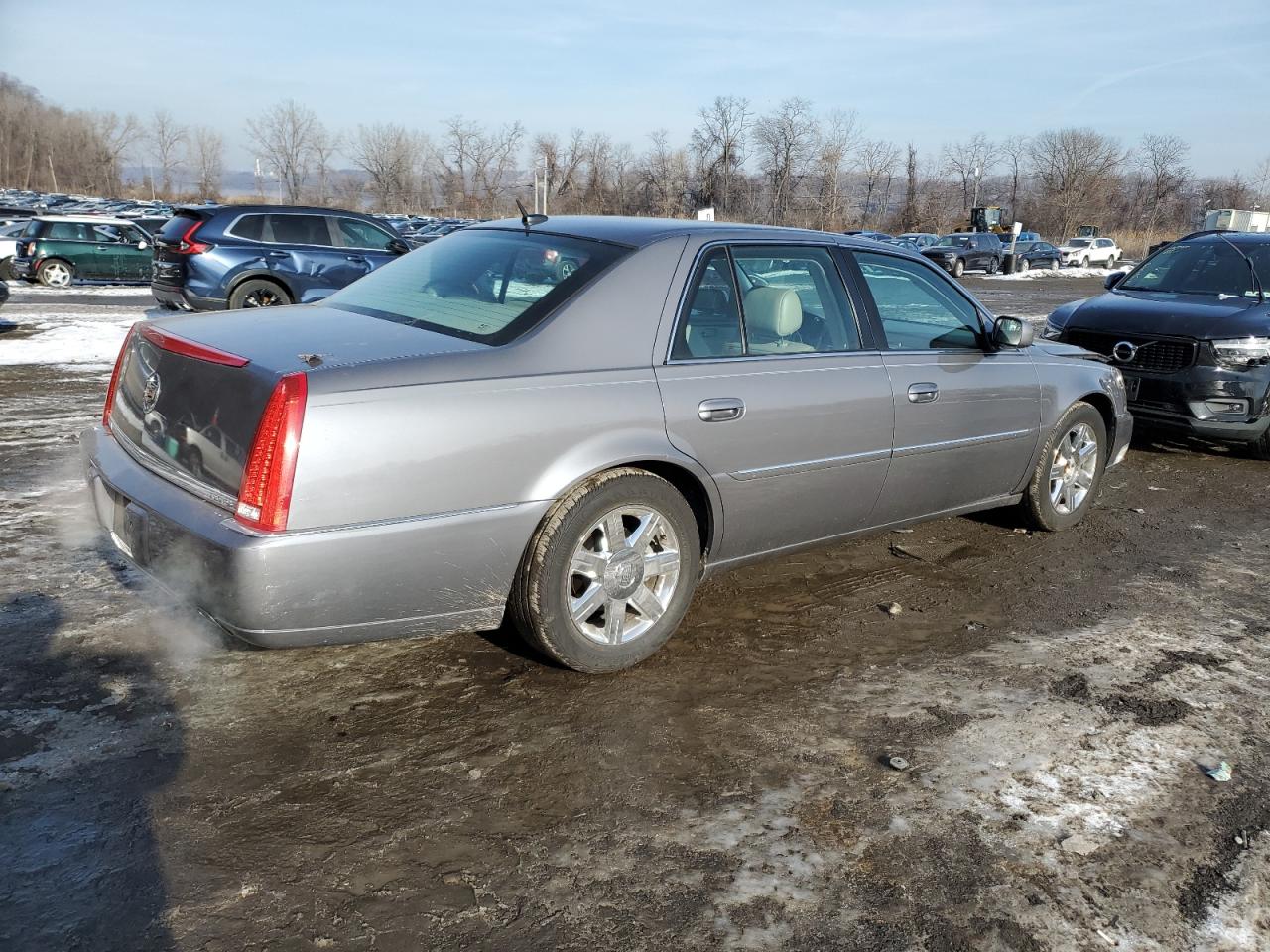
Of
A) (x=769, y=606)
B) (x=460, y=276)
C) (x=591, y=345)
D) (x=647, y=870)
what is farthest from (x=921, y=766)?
(x=460, y=276)

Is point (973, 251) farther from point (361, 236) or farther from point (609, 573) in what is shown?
point (609, 573)

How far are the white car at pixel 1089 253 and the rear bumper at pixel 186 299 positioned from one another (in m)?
40.0

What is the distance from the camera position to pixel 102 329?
13.0 meters

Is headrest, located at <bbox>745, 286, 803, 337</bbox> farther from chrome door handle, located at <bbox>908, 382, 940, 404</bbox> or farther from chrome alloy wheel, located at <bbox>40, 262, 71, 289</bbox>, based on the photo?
chrome alloy wheel, located at <bbox>40, 262, 71, 289</bbox>

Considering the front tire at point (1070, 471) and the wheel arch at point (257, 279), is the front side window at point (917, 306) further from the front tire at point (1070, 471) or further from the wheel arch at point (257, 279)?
the wheel arch at point (257, 279)

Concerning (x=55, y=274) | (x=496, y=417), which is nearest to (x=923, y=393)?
(x=496, y=417)

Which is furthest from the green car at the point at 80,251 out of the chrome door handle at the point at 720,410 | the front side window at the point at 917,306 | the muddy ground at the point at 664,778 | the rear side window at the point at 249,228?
the chrome door handle at the point at 720,410

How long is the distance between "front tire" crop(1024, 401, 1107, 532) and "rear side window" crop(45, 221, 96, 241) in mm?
20863

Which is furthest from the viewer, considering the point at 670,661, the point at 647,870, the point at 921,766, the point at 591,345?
the point at 670,661

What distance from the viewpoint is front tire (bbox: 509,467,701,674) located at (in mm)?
3328

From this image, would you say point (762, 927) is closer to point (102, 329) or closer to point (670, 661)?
point (670, 661)

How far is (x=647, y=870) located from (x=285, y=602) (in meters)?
1.26

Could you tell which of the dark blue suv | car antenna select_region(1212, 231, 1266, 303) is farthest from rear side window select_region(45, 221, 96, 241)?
car antenna select_region(1212, 231, 1266, 303)

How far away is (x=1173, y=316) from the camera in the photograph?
7312 millimetres
